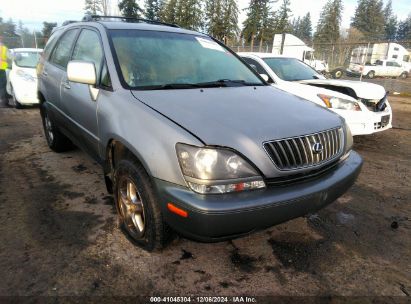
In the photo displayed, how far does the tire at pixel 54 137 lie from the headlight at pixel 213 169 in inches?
129

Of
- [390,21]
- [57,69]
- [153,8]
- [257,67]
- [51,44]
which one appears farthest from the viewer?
[390,21]

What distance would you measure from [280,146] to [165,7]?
5278 centimetres

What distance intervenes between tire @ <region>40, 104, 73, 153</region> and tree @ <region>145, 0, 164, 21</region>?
167 ft

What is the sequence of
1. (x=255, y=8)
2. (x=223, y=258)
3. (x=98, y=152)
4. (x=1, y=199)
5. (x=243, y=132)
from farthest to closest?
(x=255, y=8) → (x=1, y=199) → (x=98, y=152) → (x=223, y=258) → (x=243, y=132)

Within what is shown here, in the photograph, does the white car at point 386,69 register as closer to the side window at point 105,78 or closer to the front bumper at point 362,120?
the front bumper at point 362,120

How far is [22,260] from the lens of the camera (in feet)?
8.25

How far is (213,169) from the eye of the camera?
2018mm

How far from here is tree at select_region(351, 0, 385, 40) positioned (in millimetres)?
73188

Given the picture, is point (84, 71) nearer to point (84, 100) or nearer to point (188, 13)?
point (84, 100)

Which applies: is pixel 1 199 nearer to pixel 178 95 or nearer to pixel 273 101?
pixel 178 95

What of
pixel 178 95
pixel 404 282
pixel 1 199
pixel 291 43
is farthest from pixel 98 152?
pixel 291 43

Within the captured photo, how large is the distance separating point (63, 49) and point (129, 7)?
4789 cm

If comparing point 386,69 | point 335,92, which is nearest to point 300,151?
point 335,92

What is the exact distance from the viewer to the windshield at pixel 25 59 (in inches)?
346
